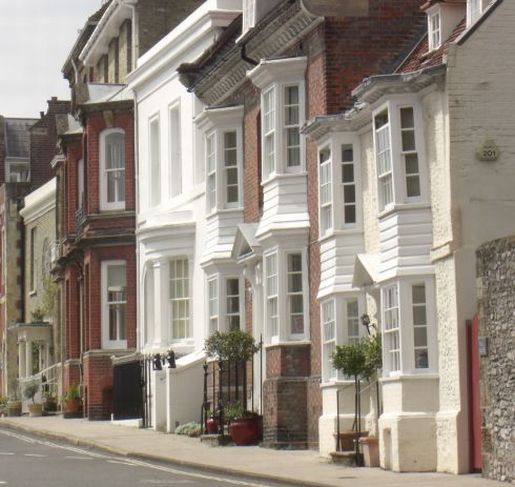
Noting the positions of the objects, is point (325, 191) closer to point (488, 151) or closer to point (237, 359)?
point (488, 151)

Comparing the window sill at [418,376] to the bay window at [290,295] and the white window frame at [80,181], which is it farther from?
the white window frame at [80,181]

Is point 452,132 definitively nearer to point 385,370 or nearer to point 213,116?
point 385,370

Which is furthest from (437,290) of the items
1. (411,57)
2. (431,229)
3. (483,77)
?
(411,57)

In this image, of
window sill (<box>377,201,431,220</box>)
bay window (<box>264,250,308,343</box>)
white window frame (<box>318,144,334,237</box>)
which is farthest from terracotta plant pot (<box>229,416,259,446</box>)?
window sill (<box>377,201,431,220</box>)

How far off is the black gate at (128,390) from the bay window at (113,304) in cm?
241

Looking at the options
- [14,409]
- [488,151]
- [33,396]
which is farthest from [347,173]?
[33,396]

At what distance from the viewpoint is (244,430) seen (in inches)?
1309

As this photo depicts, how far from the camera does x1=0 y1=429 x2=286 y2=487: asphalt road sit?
2406 cm

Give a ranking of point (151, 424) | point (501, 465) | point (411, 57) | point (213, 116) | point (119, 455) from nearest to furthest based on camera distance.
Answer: point (501, 465) < point (411, 57) < point (119, 455) < point (213, 116) < point (151, 424)

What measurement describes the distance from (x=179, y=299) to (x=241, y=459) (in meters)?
13.1

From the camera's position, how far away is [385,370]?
88.2 feet

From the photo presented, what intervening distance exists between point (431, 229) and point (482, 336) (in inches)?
105

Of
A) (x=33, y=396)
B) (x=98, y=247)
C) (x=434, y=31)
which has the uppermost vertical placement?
(x=434, y=31)

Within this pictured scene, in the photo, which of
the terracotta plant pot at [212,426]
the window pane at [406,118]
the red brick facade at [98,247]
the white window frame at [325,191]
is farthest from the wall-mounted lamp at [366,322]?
the red brick facade at [98,247]
